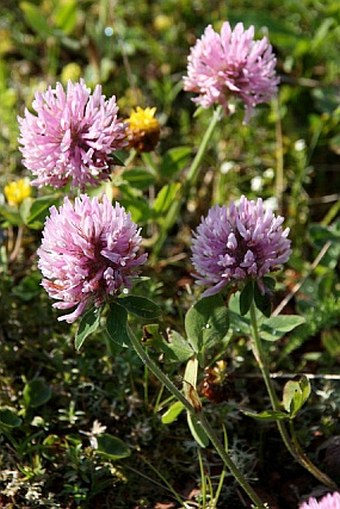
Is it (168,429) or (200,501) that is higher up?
(168,429)

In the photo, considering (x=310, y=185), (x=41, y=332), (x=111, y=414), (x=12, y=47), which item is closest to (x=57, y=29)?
(x=12, y=47)

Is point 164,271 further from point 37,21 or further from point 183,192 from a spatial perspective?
point 37,21

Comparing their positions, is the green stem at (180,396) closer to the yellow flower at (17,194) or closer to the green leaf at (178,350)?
the green leaf at (178,350)

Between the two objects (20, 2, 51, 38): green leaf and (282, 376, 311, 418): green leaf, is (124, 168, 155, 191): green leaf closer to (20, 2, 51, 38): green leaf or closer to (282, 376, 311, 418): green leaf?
(282, 376, 311, 418): green leaf

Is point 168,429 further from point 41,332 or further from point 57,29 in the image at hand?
point 57,29

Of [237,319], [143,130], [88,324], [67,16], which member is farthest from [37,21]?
[88,324]

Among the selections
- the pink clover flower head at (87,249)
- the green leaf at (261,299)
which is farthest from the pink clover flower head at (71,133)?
the green leaf at (261,299)
